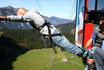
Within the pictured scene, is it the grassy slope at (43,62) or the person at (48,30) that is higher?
the person at (48,30)

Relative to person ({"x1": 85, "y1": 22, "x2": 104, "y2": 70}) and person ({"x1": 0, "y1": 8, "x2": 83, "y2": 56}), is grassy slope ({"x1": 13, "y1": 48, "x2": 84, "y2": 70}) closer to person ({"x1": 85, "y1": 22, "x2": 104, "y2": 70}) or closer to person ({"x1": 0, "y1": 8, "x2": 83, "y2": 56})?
person ({"x1": 85, "y1": 22, "x2": 104, "y2": 70})

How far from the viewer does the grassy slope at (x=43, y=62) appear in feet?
315

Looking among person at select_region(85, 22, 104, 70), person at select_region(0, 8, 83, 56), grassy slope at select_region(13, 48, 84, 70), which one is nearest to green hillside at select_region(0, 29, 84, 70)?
grassy slope at select_region(13, 48, 84, 70)

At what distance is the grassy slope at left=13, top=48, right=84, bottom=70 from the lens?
315 ft

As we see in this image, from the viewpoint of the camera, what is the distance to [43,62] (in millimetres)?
112375

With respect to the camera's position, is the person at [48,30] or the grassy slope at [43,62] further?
the grassy slope at [43,62]

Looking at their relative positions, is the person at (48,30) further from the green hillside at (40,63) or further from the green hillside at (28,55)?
the green hillside at (28,55)

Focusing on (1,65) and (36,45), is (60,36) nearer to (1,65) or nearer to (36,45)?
(1,65)

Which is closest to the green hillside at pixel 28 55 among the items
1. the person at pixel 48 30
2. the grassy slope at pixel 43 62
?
the grassy slope at pixel 43 62

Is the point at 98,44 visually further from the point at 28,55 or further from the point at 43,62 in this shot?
the point at 28,55

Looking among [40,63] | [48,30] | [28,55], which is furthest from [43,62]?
[48,30]

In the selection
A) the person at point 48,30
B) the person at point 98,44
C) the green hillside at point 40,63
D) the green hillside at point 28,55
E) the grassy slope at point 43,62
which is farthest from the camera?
the green hillside at point 28,55

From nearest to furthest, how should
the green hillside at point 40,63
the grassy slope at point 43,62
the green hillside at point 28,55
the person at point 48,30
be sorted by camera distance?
the person at point 48,30, the green hillside at point 40,63, the grassy slope at point 43,62, the green hillside at point 28,55

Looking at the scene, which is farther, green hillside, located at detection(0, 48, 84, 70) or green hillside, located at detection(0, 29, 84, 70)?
green hillside, located at detection(0, 29, 84, 70)
